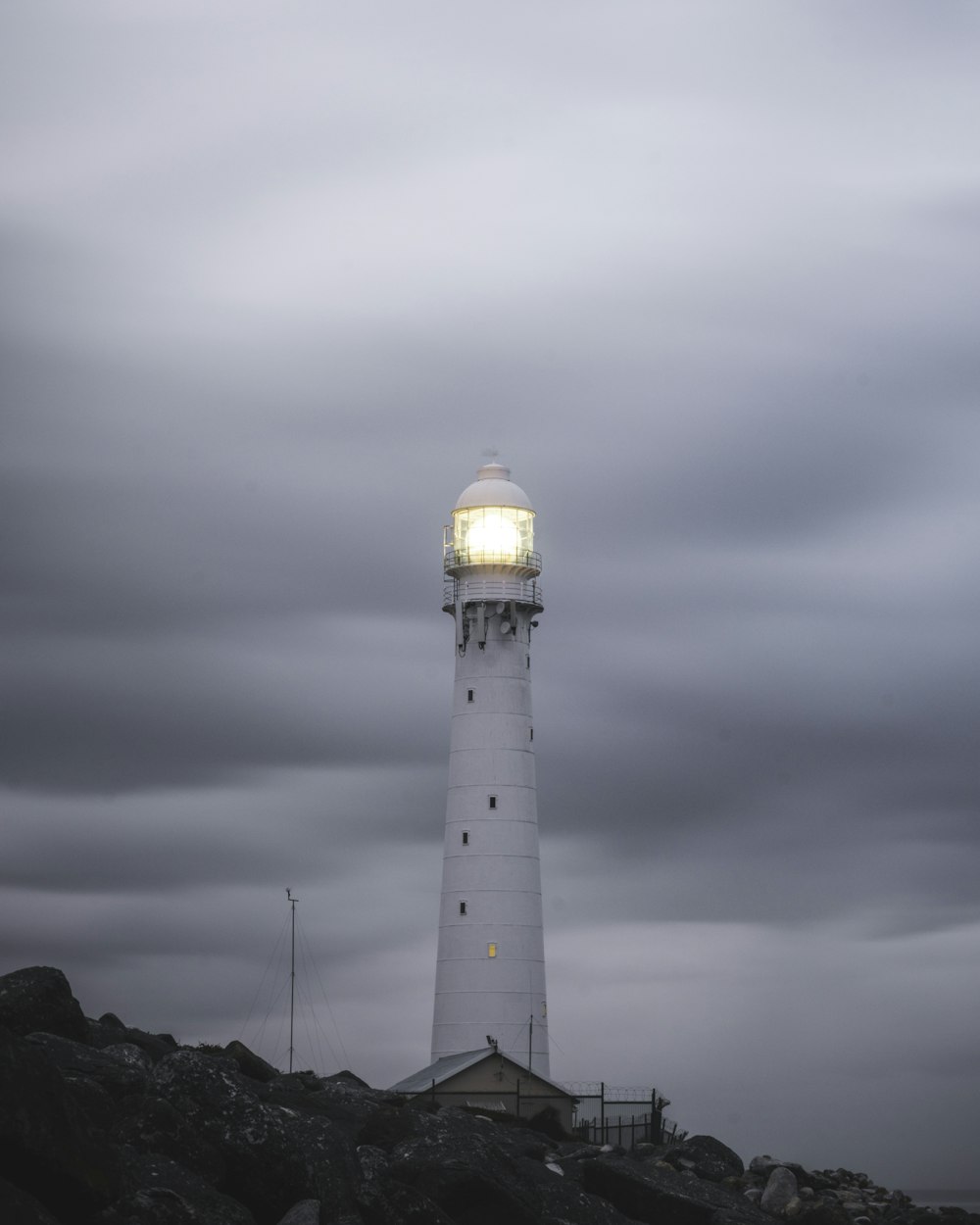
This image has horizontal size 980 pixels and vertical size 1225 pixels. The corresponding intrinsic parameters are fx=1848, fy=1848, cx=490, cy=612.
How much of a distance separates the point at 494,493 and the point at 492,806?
1048 cm

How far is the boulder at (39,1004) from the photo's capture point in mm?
25609

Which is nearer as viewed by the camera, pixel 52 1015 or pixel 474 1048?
pixel 52 1015

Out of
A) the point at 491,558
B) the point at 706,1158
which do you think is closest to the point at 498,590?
the point at 491,558

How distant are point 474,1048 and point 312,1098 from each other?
24.2 m

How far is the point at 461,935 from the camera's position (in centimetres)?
5581

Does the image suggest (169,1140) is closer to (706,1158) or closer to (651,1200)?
(651,1200)

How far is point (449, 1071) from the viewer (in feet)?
167

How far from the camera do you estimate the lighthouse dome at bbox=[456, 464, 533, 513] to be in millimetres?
60094

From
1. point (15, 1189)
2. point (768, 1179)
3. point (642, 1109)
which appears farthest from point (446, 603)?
point (15, 1189)

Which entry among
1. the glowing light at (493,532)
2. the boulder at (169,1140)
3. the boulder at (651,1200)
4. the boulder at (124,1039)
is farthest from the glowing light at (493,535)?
the boulder at (169,1140)

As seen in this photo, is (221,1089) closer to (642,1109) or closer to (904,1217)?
(904,1217)

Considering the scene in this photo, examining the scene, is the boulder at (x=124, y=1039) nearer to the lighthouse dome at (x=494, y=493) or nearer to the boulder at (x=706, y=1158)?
the boulder at (x=706, y=1158)

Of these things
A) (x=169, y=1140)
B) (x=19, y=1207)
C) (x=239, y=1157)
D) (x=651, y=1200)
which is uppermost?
(x=169, y=1140)

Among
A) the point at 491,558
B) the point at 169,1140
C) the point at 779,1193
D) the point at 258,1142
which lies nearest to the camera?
the point at 169,1140
